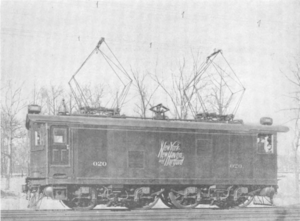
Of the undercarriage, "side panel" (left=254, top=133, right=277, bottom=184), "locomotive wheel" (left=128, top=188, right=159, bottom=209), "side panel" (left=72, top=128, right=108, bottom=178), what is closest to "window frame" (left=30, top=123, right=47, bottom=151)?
"side panel" (left=72, top=128, right=108, bottom=178)

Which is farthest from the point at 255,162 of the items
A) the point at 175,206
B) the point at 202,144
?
the point at 175,206

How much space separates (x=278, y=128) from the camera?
60.5 ft

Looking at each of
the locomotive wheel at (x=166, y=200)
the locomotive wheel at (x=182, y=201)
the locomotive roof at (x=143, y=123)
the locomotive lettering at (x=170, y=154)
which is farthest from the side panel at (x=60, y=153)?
the locomotive wheel at (x=182, y=201)

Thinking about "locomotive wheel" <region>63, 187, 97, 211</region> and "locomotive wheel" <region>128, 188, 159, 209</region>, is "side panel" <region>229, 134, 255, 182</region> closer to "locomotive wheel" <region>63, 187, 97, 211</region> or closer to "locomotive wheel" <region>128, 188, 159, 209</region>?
"locomotive wheel" <region>128, 188, 159, 209</region>

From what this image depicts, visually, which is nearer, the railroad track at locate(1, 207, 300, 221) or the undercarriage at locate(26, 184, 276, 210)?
the railroad track at locate(1, 207, 300, 221)

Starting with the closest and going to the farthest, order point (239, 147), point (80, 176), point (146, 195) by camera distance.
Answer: point (80, 176) → point (146, 195) → point (239, 147)

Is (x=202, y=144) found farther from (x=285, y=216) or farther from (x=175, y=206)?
(x=285, y=216)

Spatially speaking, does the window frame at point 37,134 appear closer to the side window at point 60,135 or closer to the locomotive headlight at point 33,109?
the side window at point 60,135

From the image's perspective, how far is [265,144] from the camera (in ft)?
60.3

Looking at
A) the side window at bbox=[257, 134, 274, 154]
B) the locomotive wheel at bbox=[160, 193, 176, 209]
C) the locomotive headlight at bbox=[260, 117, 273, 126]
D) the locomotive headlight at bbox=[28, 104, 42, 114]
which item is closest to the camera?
the locomotive headlight at bbox=[28, 104, 42, 114]

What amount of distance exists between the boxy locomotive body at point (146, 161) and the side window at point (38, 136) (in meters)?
0.03

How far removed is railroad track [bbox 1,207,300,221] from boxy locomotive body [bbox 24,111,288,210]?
1.23 metres

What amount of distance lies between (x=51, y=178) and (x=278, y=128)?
348 inches

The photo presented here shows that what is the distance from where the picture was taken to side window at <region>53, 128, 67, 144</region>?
15.5m
